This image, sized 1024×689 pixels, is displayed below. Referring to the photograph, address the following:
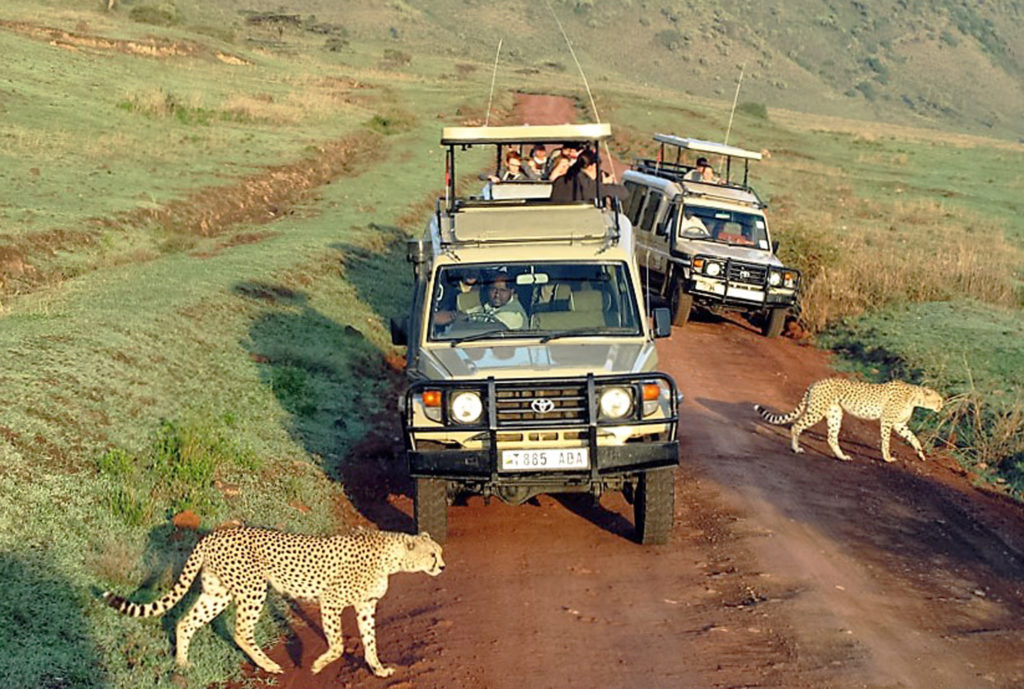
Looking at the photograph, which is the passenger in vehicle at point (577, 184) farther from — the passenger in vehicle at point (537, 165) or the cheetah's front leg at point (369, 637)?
the cheetah's front leg at point (369, 637)

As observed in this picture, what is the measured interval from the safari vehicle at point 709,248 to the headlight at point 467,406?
373 inches

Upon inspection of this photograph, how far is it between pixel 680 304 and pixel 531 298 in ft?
28.1

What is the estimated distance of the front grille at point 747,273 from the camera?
671 inches

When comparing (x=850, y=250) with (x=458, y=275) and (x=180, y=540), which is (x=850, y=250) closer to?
(x=458, y=275)

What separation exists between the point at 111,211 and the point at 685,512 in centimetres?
1380

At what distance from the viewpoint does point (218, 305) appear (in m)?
14.6

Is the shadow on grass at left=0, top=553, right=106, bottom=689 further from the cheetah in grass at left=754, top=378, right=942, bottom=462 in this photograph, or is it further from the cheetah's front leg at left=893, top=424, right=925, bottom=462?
the cheetah's front leg at left=893, top=424, right=925, bottom=462

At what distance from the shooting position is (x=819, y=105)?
112m

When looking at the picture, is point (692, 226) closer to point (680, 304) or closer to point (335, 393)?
point (680, 304)

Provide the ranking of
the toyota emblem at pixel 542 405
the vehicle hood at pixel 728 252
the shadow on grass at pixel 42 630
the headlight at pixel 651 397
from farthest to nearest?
the vehicle hood at pixel 728 252 < the headlight at pixel 651 397 < the toyota emblem at pixel 542 405 < the shadow on grass at pixel 42 630

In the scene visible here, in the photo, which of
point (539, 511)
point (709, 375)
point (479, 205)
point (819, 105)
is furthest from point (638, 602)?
point (819, 105)

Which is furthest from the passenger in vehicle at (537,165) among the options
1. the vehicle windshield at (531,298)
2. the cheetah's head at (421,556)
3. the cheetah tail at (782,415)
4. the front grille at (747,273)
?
the cheetah's head at (421,556)

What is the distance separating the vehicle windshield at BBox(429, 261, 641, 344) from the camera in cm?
905

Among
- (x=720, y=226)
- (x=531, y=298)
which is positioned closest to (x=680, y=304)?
(x=720, y=226)
